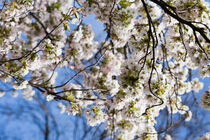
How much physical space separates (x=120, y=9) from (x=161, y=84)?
837 mm

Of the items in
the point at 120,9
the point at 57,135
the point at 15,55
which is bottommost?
the point at 57,135

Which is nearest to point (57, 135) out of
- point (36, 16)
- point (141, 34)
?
point (36, 16)

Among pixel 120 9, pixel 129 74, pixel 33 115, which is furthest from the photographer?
pixel 33 115

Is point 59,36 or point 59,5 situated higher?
point 59,5

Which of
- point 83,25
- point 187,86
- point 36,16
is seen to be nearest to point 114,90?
point 83,25

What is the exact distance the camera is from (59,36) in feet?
8.07

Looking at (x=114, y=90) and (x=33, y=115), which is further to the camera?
(x=33, y=115)

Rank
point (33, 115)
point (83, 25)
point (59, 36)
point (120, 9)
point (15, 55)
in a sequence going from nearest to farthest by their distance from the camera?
point (120, 9) < point (15, 55) < point (59, 36) < point (83, 25) < point (33, 115)

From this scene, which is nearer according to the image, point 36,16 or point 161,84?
point 161,84

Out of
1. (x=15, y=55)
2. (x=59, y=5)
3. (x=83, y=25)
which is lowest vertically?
(x=15, y=55)

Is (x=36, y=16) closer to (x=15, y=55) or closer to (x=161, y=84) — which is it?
(x=15, y=55)

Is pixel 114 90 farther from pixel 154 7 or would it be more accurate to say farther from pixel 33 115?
pixel 33 115

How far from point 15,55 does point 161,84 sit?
5.43 feet

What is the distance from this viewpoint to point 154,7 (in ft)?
6.43
